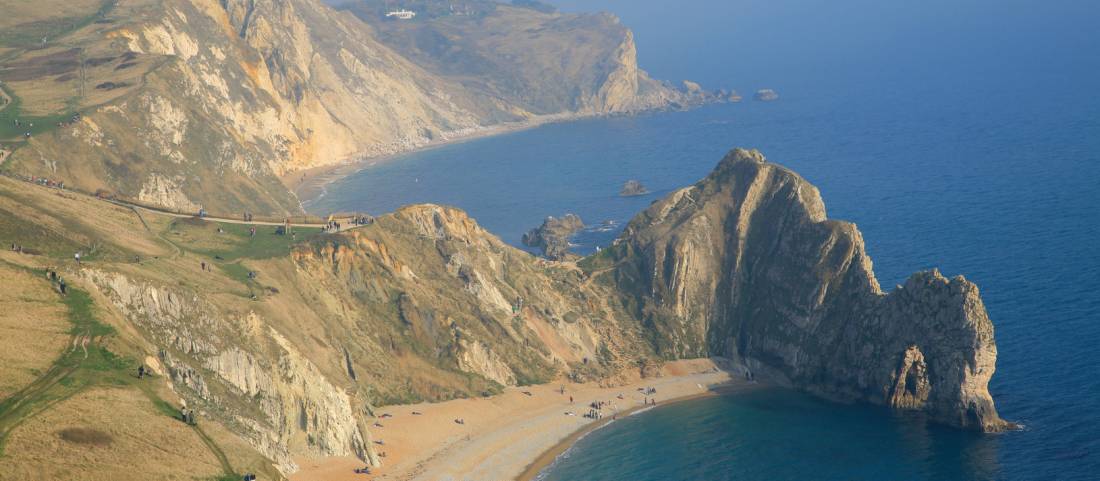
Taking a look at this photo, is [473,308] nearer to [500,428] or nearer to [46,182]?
[500,428]

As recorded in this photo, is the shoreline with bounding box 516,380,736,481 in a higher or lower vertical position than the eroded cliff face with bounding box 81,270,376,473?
lower

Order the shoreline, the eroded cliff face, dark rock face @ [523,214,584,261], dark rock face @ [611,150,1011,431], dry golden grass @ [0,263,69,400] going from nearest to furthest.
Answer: dry golden grass @ [0,263,69,400] < the eroded cliff face < the shoreline < dark rock face @ [611,150,1011,431] < dark rock face @ [523,214,584,261]

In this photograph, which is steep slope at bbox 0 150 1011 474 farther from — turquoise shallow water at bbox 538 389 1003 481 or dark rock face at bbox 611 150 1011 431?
turquoise shallow water at bbox 538 389 1003 481

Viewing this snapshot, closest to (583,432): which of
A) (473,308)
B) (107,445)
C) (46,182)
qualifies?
(473,308)

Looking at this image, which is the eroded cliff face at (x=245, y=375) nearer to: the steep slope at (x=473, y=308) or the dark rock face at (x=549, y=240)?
the steep slope at (x=473, y=308)

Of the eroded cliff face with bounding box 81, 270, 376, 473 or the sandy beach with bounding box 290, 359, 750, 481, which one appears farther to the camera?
the sandy beach with bounding box 290, 359, 750, 481

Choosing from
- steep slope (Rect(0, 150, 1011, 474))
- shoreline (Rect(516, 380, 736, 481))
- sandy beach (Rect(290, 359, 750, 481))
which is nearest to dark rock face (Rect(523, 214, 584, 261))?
steep slope (Rect(0, 150, 1011, 474))
